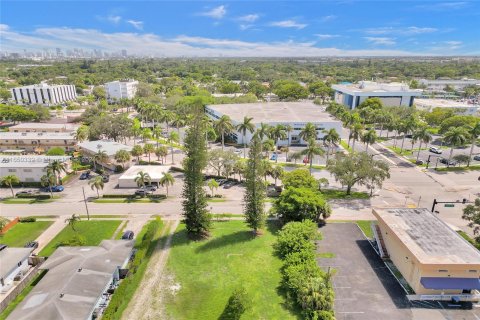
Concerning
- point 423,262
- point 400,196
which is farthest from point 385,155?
point 423,262

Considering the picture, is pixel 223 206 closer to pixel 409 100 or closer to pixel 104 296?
pixel 104 296

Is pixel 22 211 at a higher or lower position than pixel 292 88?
lower

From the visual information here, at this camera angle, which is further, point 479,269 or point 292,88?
point 292,88

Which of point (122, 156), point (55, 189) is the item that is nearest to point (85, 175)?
point (55, 189)

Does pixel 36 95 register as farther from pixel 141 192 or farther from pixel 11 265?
pixel 11 265

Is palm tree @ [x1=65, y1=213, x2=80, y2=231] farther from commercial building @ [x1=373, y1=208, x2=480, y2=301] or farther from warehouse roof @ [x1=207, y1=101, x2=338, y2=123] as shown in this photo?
warehouse roof @ [x1=207, y1=101, x2=338, y2=123]

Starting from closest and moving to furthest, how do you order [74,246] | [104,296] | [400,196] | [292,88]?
[104,296] → [74,246] → [400,196] → [292,88]
